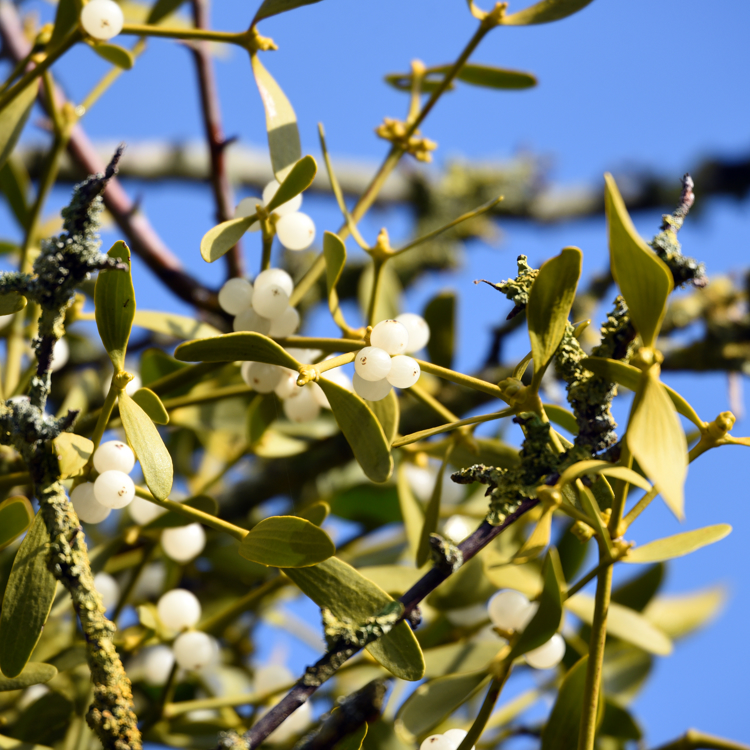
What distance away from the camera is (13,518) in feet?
1.40

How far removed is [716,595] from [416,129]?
28.1 inches

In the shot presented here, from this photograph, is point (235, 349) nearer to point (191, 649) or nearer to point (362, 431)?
point (362, 431)

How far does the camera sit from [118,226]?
97 cm

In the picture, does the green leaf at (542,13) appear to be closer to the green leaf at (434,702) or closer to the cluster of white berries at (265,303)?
the cluster of white berries at (265,303)

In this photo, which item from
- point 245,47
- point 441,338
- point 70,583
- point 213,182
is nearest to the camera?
point 70,583

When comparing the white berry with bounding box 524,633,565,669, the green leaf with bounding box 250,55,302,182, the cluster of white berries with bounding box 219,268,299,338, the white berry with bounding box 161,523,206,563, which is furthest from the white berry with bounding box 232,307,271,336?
the white berry with bounding box 524,633,565,669

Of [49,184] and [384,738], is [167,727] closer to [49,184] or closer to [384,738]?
[384,738]

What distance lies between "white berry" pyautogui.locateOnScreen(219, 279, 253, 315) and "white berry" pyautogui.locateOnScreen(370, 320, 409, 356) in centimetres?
13

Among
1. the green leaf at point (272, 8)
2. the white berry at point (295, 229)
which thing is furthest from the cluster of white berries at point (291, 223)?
the green leaf at point (272, 8)

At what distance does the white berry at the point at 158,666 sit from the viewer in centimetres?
72

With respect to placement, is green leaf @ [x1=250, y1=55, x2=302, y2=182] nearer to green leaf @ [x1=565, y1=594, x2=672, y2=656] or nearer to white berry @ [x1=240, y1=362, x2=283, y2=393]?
white berry @ [x1=240, y1=362, x2=283, y2=393]

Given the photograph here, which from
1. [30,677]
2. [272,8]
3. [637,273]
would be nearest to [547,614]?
[637,273]

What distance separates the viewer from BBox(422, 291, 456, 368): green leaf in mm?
768

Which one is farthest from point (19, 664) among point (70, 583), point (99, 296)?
point (99, 296)
